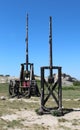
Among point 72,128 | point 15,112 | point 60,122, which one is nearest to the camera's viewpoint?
point 72,128

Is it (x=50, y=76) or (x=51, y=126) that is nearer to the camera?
(x=51, y=126)

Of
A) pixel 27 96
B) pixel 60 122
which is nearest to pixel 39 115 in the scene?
pixel 60 122

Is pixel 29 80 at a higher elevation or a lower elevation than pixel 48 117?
higher

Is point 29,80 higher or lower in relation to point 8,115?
higher

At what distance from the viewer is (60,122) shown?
15.4 m

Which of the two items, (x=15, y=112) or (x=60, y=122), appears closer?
(x=60, y=122)

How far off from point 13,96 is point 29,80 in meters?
1.70

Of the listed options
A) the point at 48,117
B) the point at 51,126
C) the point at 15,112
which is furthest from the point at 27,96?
the point at 51,126

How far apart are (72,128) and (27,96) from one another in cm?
1464

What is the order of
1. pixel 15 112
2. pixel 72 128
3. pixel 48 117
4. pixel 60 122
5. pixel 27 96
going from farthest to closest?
1. pixel 27 96
2. pixel 15 112
3. pixel 48 117
4. pixel 60 122
5. pixel 72 128

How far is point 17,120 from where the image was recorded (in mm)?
15773

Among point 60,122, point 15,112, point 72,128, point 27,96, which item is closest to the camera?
point 72,128

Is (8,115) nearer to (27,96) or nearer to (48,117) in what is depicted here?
(48,117)

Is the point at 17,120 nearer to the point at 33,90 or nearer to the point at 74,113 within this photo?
the point at 74,113
